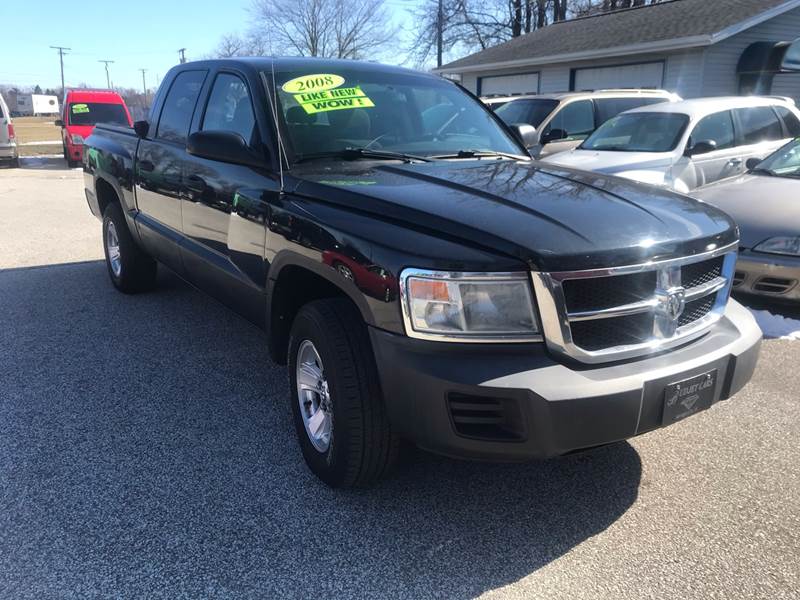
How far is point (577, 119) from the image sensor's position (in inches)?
440

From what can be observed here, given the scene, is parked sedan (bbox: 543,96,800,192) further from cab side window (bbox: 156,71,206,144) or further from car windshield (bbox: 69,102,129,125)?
car windshield (bbox: 69,102,129,125)

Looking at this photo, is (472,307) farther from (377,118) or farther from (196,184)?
(196,184)

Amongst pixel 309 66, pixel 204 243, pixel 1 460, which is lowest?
pixel 1 460

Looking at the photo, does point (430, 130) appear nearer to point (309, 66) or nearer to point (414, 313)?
point (309, 66)

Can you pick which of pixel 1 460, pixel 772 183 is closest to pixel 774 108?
pixel 772 183

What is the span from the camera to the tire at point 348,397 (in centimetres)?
260

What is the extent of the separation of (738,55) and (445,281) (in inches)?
697

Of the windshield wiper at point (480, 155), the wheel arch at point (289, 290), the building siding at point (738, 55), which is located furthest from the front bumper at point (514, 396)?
the building siding at point (738, 55)

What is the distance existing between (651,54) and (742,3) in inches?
114

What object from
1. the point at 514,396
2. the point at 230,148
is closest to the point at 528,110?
the point at 230,148

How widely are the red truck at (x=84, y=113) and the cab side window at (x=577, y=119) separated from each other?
13603mm

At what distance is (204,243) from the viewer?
4039 mm

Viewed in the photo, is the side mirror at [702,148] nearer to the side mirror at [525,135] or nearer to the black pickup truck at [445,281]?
the side mirror at [525,135]

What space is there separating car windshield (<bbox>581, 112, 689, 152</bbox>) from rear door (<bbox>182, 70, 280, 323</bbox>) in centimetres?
618
